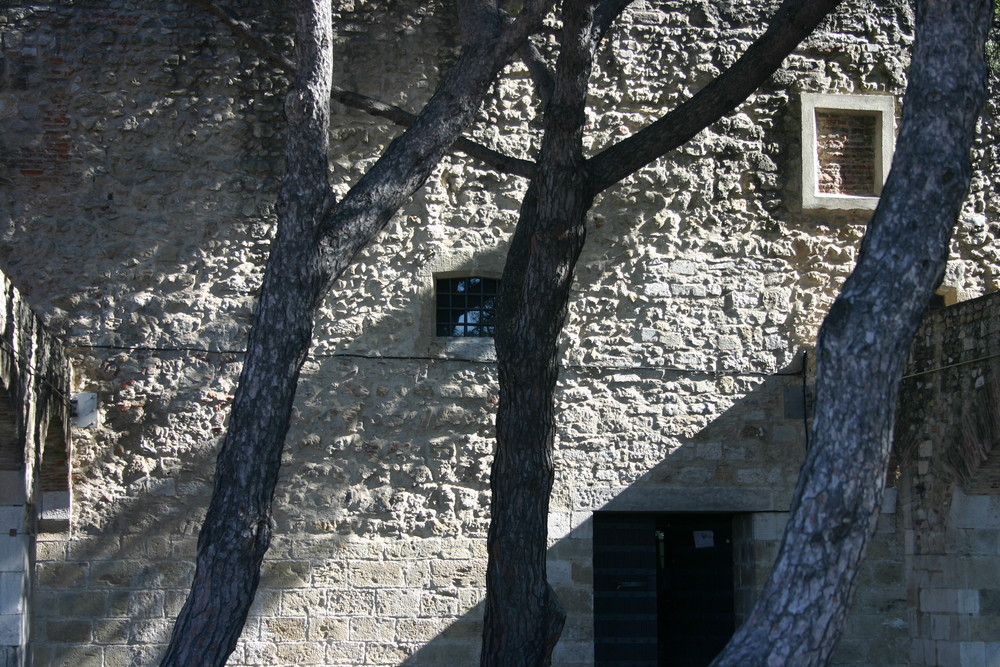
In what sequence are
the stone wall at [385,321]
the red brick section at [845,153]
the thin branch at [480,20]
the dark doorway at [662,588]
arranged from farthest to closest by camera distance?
the red brick section at [845,153], the dark doorway at [662,588], the stone wall at [385,321], the thin branch at [480,20]

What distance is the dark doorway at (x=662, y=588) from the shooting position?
7.79 meters

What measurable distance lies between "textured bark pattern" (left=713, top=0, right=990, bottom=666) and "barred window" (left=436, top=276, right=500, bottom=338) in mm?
3829

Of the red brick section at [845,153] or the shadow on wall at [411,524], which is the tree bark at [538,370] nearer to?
the shadow on wall at [411,524]

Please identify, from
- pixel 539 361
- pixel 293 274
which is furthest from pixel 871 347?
pixel 293 274

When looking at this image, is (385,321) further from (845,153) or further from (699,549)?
(845,153)

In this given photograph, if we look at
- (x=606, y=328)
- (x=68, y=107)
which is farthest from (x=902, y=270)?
(x=68, y=107)

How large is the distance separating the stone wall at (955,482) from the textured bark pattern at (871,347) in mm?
2492

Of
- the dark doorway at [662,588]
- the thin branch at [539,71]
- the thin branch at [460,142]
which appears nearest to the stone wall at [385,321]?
the dark doorway at [662,588]

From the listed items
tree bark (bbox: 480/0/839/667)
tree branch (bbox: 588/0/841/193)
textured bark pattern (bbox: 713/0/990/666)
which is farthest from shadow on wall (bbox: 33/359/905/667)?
textured bark pattern (bbox: 713/0/990/666)

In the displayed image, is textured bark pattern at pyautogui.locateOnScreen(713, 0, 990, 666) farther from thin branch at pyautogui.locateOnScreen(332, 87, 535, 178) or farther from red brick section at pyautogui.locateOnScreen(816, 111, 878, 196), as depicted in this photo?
red brick section at pyautogui.locateOnScreen(816, 111, 878, 196)

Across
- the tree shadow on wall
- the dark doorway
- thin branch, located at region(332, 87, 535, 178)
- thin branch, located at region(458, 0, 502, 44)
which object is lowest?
the dark doorway

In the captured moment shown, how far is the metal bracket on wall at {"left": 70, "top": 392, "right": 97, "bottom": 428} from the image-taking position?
23.8ft

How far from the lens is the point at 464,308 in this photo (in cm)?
782

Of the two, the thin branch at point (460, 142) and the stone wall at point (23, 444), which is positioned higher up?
the thin branch at point (460, 142)
